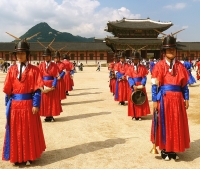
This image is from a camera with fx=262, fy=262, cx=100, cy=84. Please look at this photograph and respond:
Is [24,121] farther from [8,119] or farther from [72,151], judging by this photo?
[72,151]

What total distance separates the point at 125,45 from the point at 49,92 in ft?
130

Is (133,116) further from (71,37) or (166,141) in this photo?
(71,37)

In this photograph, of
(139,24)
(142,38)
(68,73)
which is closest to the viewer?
(68,73)

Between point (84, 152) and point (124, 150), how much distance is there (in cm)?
78

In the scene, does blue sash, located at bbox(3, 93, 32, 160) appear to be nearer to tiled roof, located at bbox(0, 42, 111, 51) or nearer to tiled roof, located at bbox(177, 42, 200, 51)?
tiled roof, located at bbox(177, 42, 200, 51)

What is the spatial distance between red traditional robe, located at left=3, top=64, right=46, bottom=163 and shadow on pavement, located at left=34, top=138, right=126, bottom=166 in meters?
0.28

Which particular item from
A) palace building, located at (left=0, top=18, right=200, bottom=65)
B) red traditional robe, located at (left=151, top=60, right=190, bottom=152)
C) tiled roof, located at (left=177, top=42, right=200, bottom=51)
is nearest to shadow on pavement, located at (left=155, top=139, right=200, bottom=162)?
red traditional robe, located at (left=151, top=60, right=190, bottom=152)

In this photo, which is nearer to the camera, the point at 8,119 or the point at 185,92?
the point at 8,119

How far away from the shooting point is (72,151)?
16.9 feet

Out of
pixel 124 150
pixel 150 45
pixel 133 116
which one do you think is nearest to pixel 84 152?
pixel 124 150

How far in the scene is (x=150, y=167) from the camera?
4293 mm

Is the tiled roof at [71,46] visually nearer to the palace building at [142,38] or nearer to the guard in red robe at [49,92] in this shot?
the palace building at [142,38]

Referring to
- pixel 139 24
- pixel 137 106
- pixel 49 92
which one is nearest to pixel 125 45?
pixel 139 24

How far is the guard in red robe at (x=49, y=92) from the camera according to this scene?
24.7 ft
